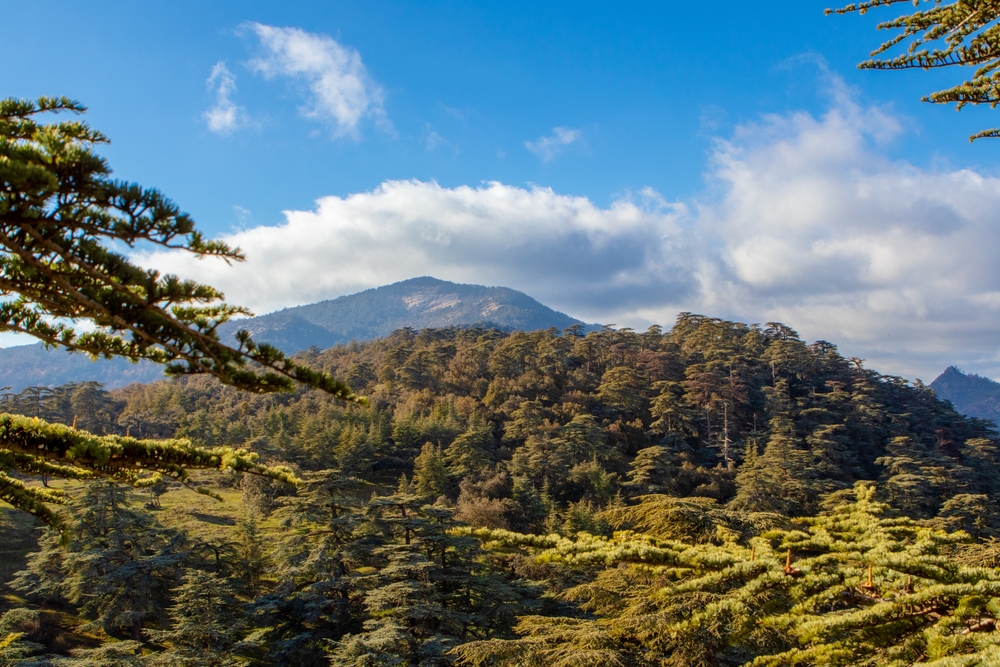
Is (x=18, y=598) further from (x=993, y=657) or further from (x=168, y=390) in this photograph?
(x=168, y=390)

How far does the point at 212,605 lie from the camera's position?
1484 centimetres

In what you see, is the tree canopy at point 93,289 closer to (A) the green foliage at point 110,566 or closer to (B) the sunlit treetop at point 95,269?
(B) the sunlit treetop at point 95,269

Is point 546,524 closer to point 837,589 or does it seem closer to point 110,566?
point 110,566

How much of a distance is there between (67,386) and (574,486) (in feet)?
158

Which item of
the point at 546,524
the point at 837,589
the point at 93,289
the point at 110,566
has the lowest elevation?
the point at 546,524

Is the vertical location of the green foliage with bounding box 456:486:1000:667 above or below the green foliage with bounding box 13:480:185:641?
above

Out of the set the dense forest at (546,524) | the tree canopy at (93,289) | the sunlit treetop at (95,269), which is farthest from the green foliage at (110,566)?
the sunlit treetop at (95,269)

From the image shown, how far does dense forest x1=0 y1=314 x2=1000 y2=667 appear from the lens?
16.5 ft

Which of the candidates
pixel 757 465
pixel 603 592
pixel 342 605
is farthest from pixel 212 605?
pixel 757 465

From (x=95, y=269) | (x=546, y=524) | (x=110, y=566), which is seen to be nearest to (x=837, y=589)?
(x=95, y=269)

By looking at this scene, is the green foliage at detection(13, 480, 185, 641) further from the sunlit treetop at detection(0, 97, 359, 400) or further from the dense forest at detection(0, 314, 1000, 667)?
the sunlit treetop at detection(0, 97, 359, 400)

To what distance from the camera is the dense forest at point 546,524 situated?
503 cm

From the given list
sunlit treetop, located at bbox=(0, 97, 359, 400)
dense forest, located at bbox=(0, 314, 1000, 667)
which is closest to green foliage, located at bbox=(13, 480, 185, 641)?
dense forest, located at bbox=(0, 314, 1000, 667)

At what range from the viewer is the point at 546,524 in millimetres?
25516
